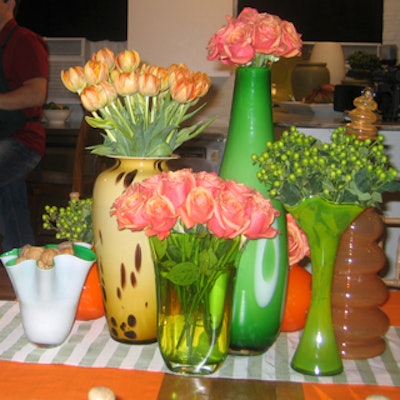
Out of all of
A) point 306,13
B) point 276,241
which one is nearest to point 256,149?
point 276,241

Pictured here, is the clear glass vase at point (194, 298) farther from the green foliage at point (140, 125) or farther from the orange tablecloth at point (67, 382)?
the green foliage at point (140, 125)

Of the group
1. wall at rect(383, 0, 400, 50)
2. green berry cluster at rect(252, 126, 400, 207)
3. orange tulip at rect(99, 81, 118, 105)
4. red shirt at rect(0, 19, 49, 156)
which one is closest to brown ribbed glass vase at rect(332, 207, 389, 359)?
green berry cluster at rect(252, 126, 400, 207)

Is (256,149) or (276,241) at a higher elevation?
(256,149)

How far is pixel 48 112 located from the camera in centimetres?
423

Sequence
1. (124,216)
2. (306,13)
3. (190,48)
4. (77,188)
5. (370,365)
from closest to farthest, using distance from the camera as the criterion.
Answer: (124,216)
(370,365)
(77,188)
(190,48)
(306,13)

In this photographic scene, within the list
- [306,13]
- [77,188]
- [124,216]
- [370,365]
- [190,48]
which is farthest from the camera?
[306,13]

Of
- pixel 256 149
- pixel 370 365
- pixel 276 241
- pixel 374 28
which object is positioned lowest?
pixel 370 365

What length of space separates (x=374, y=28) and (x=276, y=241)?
354 centimetres

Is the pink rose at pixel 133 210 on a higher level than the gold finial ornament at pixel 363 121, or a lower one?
lower

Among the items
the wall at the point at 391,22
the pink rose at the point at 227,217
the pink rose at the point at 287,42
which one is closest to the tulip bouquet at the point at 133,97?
the pink rose at the point at 287,42

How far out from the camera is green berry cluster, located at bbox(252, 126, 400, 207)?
0.74 metres

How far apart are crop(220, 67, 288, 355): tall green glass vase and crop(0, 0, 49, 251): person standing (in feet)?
5.98

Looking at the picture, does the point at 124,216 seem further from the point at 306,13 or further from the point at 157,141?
the point at 306,13

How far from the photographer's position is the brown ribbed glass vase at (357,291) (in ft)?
2.88
